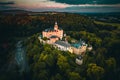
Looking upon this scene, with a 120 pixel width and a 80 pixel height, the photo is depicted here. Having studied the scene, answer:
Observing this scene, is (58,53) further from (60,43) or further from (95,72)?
(95,72)

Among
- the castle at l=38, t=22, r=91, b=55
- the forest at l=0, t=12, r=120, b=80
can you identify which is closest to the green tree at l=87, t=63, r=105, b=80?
the forest at l=0, t=12, r=120, b=80

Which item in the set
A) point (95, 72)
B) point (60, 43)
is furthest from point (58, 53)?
point (95, 72)

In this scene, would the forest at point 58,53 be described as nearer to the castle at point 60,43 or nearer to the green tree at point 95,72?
the green tree at point 95,72

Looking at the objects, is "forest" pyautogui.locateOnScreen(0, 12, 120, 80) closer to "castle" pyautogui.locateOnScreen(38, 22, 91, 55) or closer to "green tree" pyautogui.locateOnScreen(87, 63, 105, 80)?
"green tree" pyautogui.locateOnScreen(87, 63, 105, 80)

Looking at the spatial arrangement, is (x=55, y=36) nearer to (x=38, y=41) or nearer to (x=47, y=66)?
(x=38, y=41)

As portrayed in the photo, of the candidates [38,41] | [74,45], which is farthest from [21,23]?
[74,45]

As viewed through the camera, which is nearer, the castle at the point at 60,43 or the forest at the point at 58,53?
the forest at the point at 58,53

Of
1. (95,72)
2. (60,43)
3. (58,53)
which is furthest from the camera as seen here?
(60,43)

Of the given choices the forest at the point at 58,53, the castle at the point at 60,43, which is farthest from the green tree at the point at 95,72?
the castle at the point at 60,43
